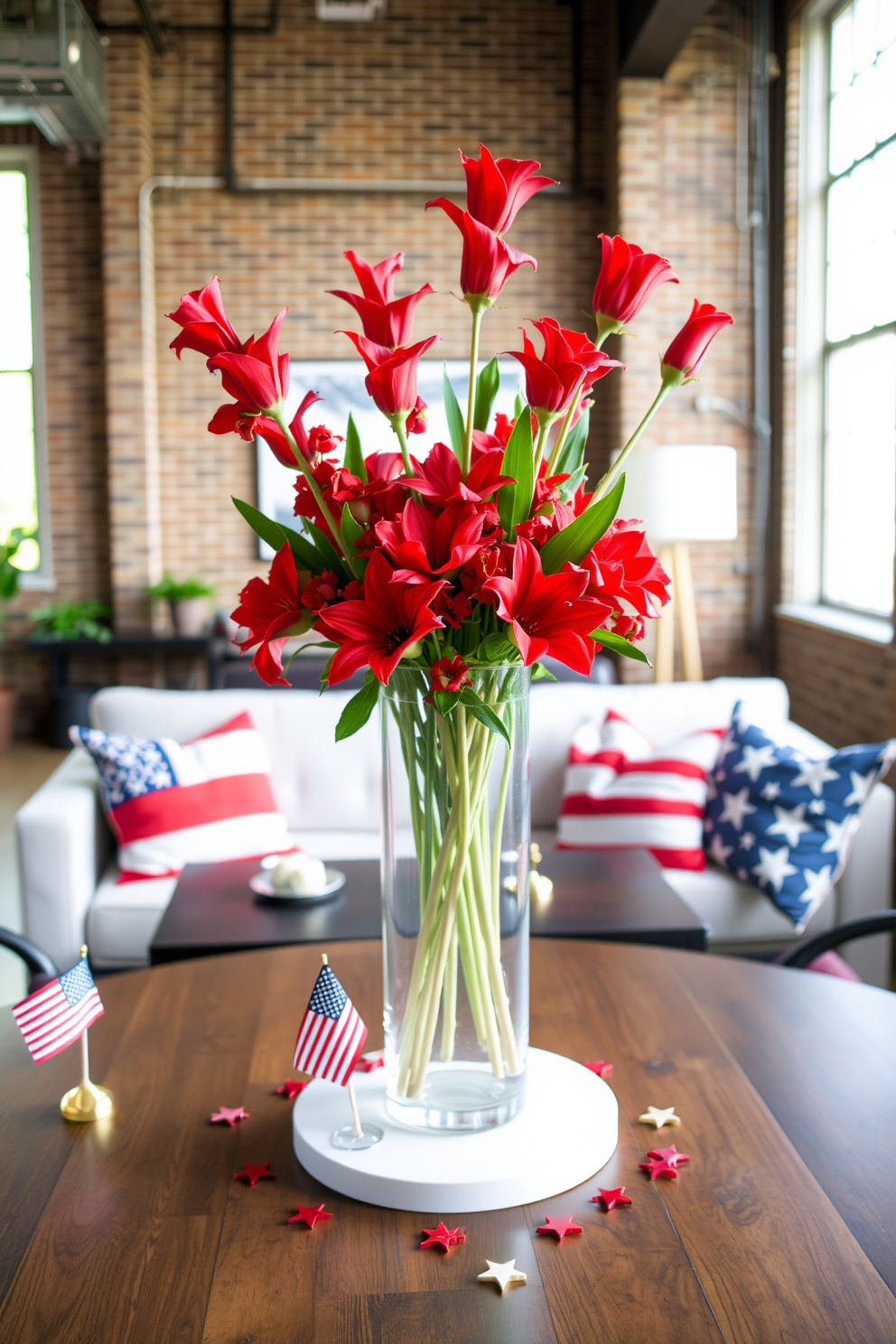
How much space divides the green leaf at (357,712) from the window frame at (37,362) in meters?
6.45

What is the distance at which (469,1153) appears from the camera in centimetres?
92

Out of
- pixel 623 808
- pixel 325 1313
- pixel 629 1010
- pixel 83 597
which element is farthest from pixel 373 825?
pixel 83 597

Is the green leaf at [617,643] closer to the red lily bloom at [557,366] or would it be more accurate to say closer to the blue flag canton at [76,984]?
the red lily bloom at [557,366]

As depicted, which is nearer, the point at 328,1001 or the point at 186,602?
the point at 328,1001

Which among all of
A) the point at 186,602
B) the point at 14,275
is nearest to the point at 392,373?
the point at 186,602

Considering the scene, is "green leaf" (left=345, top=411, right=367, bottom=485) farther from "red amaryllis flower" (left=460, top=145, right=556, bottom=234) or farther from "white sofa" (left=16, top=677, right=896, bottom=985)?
"white sofa" (left=16, top=677, right=896, bottom=985)

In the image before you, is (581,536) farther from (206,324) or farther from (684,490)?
(684,490)

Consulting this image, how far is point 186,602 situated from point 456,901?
18.3ft

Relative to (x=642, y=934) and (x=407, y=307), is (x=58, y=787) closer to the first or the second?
(x=642, y=934)

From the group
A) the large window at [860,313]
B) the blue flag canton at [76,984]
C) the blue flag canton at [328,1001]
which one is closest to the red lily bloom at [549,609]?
the blue flag canton at [328,1001]

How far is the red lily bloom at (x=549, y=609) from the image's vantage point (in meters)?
0.78

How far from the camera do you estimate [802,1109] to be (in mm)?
1019

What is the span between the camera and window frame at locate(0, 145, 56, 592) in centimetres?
662

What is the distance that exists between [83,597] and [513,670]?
644 centimetres
